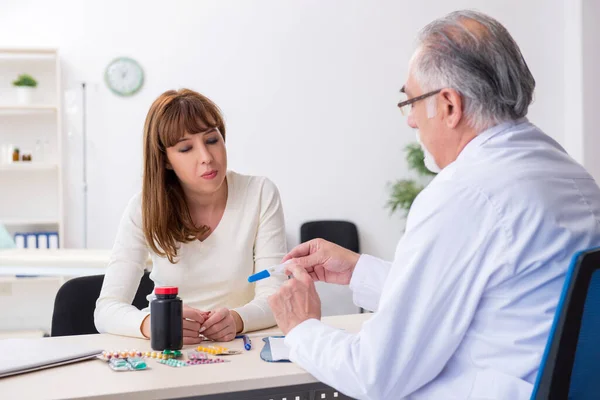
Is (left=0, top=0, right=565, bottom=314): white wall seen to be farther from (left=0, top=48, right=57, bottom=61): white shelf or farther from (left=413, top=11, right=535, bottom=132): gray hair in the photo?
(left=413, top=11, right=535, bottom=132): gray hair

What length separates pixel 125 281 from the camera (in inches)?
87.0

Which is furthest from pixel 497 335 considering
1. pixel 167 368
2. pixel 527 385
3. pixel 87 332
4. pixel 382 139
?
pixel 382 139

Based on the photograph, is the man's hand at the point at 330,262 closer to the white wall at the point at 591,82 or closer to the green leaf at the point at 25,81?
the green leaf at the point at 25,81

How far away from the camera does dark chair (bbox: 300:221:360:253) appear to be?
5.82 metres

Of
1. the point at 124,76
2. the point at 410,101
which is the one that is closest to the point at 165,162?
the point at 410,101

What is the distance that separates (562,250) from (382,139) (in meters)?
4.92

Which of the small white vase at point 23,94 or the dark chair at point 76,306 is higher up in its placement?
the small white vase at point 23,94

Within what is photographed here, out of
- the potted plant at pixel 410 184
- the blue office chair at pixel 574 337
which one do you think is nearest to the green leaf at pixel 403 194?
the potted plant at pixel 410 184

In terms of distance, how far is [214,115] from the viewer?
→ 2381mm

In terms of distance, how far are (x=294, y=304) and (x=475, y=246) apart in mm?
464

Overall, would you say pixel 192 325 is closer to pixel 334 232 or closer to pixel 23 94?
pixel 334 232

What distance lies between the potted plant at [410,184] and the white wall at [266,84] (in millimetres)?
112

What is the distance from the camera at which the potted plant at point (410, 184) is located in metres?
5.84

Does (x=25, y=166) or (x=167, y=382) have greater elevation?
(x=25, y=166)
